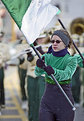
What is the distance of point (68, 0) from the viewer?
2639cm

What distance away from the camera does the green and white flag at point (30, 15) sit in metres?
4.50

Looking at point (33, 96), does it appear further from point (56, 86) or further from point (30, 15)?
point (30, 15)

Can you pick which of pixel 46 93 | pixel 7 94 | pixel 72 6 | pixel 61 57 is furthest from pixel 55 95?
pixel 72 6

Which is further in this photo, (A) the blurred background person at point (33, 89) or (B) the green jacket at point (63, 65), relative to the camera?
(A) the blurred background person at point (33, 89)

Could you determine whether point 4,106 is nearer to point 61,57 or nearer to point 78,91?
point 78,91

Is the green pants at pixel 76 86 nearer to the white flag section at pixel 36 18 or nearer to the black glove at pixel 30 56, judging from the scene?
the black glove at pixel 30 56

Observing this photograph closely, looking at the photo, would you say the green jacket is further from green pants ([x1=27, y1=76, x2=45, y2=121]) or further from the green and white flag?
green pants ([x1=27, y1=76, x2=45, y2=121])

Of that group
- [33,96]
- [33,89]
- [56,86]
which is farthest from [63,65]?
[33,96]

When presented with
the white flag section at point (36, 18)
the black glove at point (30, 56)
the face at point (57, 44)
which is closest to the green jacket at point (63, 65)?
the face at point (57, 44)

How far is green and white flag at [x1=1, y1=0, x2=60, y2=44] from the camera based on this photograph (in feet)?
14.8

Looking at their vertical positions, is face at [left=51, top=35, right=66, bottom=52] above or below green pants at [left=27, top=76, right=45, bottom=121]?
above

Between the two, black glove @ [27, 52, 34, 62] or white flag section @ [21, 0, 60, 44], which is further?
black glove @ [27, 52, 34, 62]

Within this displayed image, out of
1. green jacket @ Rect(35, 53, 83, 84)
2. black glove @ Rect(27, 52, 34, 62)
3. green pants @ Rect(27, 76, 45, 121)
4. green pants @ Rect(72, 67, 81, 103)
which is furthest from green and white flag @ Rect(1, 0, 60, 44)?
green pants @ Rect(72, 67, 81, 103)

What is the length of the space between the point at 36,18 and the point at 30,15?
8 cm
